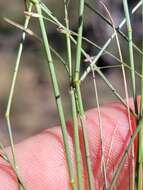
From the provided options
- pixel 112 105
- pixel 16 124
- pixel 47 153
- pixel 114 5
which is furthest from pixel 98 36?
pixel 47 153

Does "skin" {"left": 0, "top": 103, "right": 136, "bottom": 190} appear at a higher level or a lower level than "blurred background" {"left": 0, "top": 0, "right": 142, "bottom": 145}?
lower

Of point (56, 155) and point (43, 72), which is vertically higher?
point (43, 72)

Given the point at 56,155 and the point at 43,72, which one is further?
the point at 43,72

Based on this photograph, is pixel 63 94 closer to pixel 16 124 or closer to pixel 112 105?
pixel 16 124

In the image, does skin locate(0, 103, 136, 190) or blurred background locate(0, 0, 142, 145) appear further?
blurred background locate(0, 0, 142, 145)
